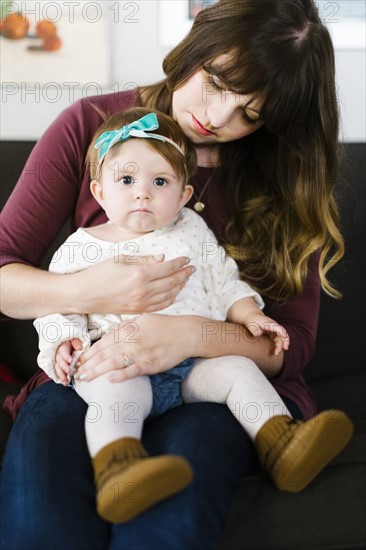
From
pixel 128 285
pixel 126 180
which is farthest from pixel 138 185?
pixel 128 285

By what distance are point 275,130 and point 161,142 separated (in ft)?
0.87

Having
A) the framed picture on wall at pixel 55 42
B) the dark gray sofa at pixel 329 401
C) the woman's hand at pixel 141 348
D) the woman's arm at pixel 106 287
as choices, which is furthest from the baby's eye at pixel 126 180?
the framed picture on wall at pixel 55 42

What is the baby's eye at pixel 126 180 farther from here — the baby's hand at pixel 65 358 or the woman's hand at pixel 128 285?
the baby's hand at pixel 65 358

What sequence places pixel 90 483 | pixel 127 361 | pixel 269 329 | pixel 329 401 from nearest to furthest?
pixel 90 483, pixel 127 361, pixel 269 329, pixel 329 401

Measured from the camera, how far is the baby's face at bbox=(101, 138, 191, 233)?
128 cm

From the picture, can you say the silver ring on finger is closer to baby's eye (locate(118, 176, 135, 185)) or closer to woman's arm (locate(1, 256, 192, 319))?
woman's arm (locate(1, 256, 192, 319))

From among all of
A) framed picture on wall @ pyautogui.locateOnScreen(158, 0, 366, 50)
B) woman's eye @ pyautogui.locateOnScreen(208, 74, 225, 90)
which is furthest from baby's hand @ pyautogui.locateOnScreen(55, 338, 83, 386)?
framed picture on wall @ pyautogui.locateOnScreen(158, 0, 366, 50)

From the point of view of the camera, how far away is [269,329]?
4.37ft

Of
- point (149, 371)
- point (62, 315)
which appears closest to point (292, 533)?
point (149, 371)

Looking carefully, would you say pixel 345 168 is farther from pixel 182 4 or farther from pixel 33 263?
pixel 33 263

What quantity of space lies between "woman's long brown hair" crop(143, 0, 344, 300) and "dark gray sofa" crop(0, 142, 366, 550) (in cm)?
33

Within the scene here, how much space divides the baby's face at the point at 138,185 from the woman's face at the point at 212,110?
15 centimetres

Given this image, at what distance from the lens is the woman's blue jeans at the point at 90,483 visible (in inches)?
39.6

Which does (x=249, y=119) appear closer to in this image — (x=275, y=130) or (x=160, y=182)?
(x=275, y=130)
